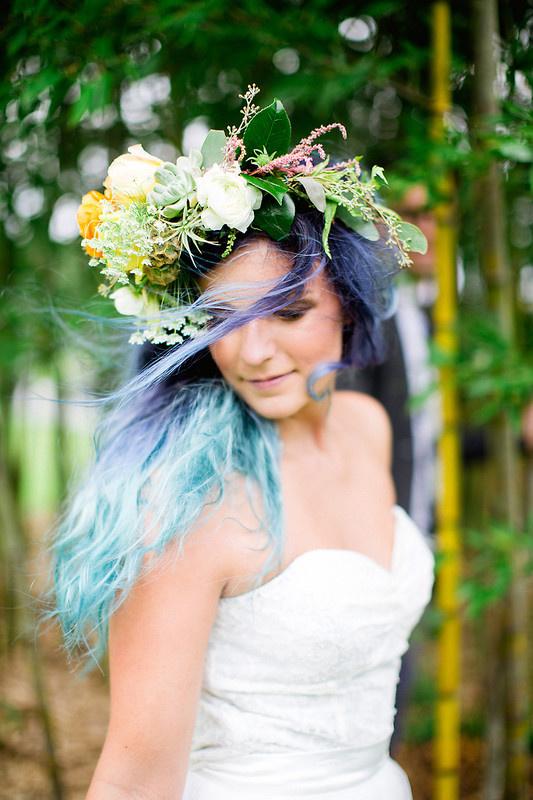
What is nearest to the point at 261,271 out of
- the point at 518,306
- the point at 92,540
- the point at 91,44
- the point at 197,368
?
the point at 197,368

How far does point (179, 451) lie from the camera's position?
4.51 ft

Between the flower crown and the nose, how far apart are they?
88 mm

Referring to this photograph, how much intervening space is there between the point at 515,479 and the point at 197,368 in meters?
1.11

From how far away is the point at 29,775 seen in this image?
295cm

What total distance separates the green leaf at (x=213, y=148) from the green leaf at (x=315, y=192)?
14 centimetres

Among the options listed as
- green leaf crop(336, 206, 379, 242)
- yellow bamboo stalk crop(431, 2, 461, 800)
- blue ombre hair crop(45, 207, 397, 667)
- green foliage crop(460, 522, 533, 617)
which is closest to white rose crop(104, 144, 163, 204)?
blue ombre hair crop(45, 207, 397, 667)

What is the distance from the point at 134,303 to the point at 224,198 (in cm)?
29

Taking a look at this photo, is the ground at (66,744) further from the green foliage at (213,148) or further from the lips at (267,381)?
the green foliage at (213,148)

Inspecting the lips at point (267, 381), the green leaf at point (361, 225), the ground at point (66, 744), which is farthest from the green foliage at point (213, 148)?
the ground at point (66, 744)

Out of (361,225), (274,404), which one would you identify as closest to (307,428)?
(274,404)

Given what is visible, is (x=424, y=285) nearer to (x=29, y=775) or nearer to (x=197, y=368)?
(x=197, y=368)

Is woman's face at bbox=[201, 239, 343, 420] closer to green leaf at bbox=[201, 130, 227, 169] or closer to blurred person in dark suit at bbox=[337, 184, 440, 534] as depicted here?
green leaf at bbox=[201, 130, 227, 169]

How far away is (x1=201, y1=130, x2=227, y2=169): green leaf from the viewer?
119 centimetres

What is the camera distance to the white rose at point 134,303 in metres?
1.32
